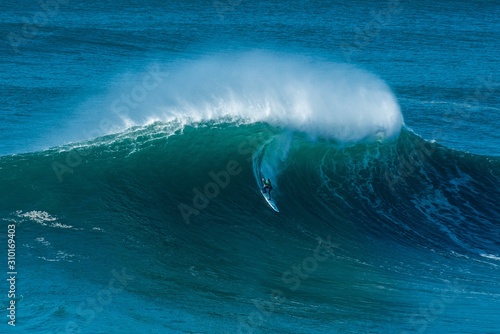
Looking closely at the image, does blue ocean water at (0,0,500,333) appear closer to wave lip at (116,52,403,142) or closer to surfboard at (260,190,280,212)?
wave lip at (116,52,403,142)

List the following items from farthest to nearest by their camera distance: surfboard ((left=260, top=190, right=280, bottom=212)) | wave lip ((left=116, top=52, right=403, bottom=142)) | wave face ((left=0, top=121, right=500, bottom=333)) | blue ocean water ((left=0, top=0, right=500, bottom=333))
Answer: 1. wave lip ((left=116, top=52, right=403, bottom=142))
2. surfboard ((left=260, top=190, right=280, bottom=212))
3. wave face ((left=0, top=121, right=500, bottom=333))
4. blue ocean water ((left=0, top=0, right=500, bottom=333))

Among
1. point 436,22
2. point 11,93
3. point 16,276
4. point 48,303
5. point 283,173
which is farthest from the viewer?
point 436,22

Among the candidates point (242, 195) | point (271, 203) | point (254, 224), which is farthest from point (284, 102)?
point (254, 224)

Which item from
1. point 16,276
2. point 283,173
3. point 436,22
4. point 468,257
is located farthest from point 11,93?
point 436,22

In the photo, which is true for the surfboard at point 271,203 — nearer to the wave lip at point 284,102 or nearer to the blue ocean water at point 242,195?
the blue ocean water at point 242,195

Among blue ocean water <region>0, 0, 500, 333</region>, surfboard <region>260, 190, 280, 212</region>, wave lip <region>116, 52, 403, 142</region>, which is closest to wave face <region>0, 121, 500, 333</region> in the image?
blue ocean water <region>0, 0, 500, 333</region>

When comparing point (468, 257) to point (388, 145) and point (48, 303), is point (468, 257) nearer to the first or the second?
point (388, 145)

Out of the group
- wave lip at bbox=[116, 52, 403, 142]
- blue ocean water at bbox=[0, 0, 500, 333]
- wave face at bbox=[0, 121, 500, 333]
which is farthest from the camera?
wave lip at bbox=[116, 52, 403, 142]
